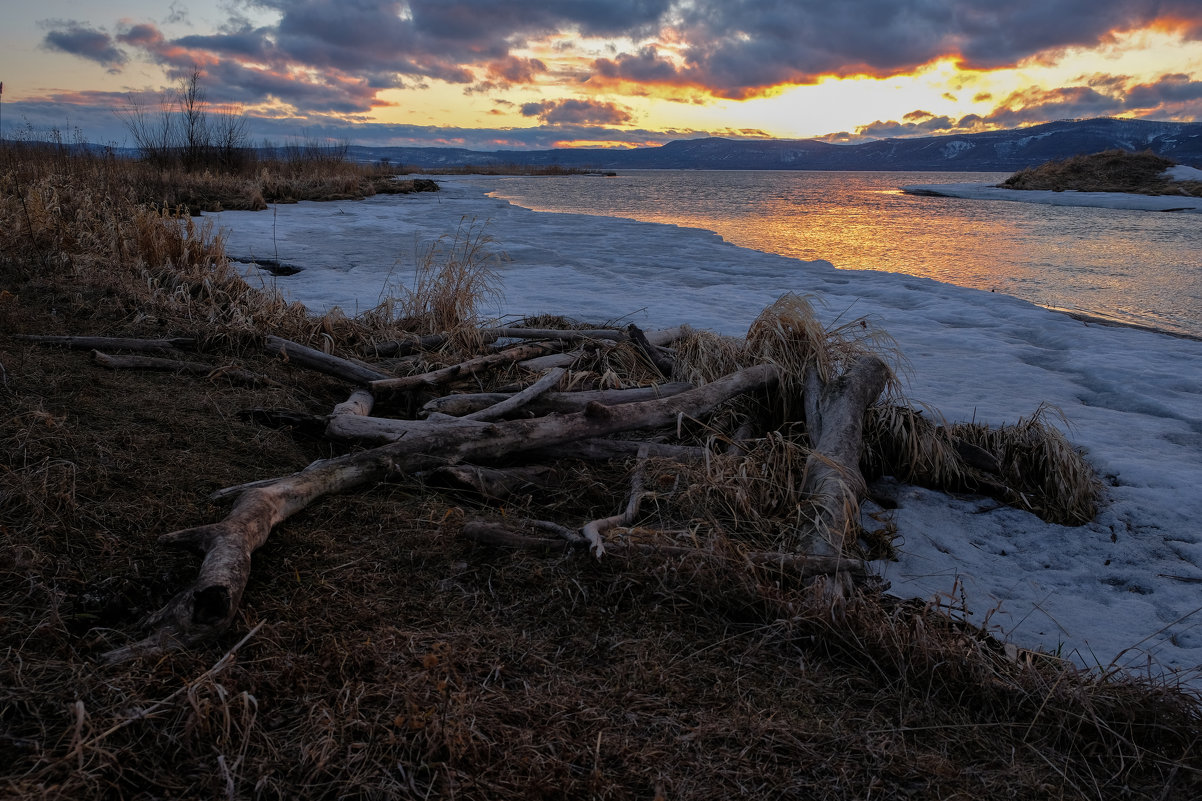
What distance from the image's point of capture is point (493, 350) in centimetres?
538

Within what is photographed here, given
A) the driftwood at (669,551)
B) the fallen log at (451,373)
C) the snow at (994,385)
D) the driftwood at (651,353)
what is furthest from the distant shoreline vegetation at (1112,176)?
the driftwood at (669,551)

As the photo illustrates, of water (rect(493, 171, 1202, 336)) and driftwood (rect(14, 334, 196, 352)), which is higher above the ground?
water (rect(493, 171, 1202, 336))

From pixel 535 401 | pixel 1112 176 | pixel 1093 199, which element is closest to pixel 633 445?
pixel 535 401

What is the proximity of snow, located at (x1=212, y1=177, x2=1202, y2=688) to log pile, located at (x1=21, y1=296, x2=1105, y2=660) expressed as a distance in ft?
1.49

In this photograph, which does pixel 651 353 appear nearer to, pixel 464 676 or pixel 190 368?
pixel 190 368

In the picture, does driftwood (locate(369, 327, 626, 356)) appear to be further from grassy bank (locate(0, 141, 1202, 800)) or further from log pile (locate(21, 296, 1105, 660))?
grassy bank (locate(0, 141, 1202, 800))

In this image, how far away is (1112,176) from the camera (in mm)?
40562

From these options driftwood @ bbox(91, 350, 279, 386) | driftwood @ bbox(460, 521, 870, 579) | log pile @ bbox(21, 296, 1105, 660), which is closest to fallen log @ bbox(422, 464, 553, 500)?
log pile @ bbox(21, 296, 1105, 660)

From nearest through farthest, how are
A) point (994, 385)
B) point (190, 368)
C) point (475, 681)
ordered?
point (475, 681)
point (190, 368)
point (994, 385)

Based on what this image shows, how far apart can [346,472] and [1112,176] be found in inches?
1984

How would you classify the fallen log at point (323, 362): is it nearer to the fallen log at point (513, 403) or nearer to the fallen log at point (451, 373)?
the fallen log at point (451, 373)

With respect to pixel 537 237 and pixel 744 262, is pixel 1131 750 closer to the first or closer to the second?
pixel 744 262

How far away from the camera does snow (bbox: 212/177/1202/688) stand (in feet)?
9.54

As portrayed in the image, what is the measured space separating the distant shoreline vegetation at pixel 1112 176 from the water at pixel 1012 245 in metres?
11.2
